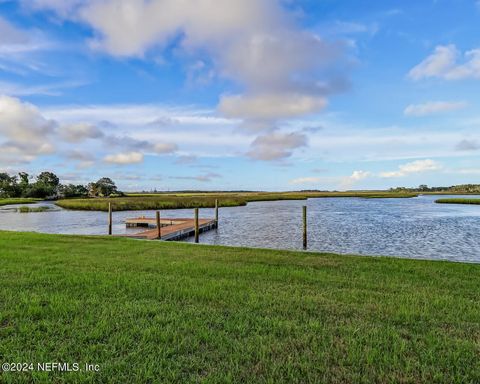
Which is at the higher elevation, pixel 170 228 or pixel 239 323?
pixel 239 323

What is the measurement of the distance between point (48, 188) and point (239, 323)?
350 feet

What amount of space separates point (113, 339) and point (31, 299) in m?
2.14

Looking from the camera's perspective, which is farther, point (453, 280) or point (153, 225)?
point (153, 225)

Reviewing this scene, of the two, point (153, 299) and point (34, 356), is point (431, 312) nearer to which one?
point (153, 299)

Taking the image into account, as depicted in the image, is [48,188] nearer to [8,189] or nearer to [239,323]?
[8,189]

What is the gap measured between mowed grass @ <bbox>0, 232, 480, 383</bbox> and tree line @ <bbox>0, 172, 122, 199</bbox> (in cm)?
9990

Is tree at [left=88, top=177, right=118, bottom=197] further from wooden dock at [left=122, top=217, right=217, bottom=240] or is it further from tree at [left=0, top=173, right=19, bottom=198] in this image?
wooden dock at [left=122, top=217, right=217, bottom=240]

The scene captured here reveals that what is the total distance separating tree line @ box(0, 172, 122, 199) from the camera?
92375mm

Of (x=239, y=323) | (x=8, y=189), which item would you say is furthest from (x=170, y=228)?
(x=8, y=189)

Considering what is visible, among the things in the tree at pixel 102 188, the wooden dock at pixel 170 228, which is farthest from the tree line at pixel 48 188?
the wooden dock at pixel 170 228

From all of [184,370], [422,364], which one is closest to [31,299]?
[184,370]

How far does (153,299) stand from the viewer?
17.5 feet

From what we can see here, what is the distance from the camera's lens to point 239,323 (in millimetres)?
4344

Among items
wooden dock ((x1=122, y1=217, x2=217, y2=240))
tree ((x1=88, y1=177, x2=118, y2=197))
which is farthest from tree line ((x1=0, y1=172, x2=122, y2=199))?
wooden dock ((x1=122, y1=217, x2=217, y2=240))
